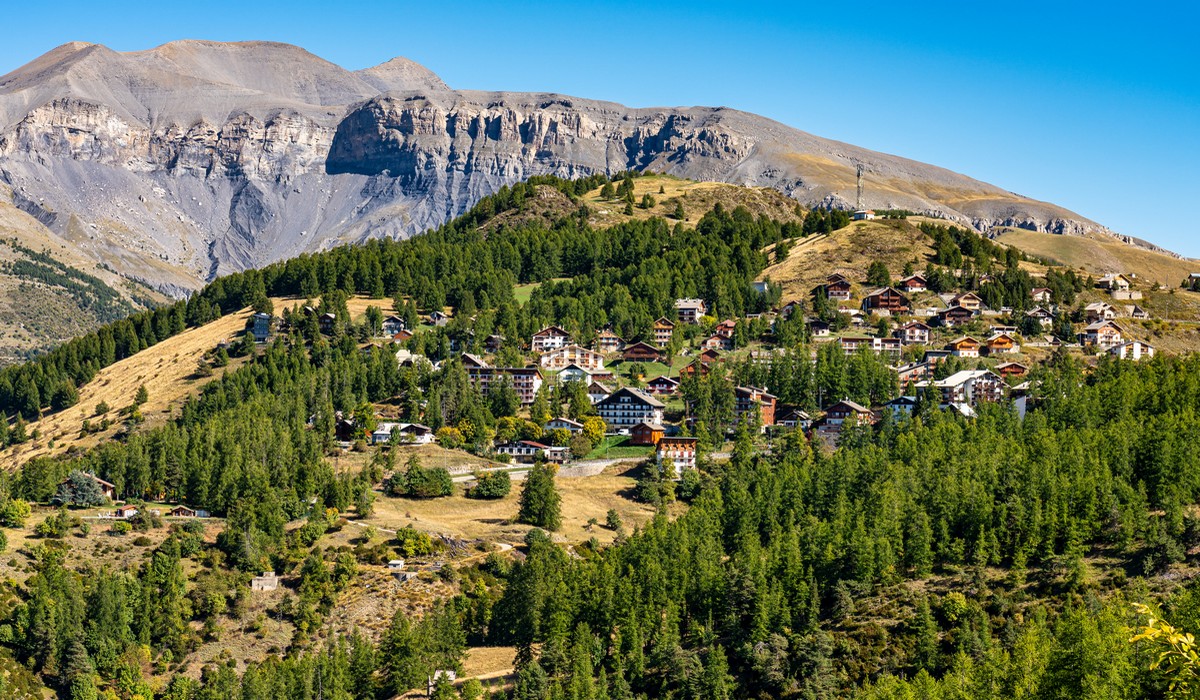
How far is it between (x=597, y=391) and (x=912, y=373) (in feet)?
125

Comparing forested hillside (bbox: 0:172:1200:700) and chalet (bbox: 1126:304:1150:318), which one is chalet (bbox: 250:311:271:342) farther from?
chalet (bbox: 1126:304:1150:318)

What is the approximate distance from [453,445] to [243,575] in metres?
37.5

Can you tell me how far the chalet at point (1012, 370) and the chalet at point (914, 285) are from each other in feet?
122

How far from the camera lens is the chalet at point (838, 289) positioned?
7559 inches

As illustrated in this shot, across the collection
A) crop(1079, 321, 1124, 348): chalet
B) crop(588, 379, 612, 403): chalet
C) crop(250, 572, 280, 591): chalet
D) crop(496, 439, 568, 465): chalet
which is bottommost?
crop(250, 572, 280, 591): chalet

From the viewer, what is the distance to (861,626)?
285ft

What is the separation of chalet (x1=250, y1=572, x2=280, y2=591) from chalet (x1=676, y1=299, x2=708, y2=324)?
297 ft

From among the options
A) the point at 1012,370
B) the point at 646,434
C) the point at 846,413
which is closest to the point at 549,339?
the point at 646,434

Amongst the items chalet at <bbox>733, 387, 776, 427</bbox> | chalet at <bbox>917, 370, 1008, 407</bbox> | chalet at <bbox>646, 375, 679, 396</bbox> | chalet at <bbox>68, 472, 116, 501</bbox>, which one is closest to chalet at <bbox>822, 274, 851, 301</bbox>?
chalet at <bbox>646, 375, 679, 396</bbox>

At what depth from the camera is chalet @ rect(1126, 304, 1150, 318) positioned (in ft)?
606

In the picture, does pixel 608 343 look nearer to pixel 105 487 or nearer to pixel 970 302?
pixel 970 302

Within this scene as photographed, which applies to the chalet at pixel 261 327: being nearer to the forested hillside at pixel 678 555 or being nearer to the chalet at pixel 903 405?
the forested hillside at pixel 678 555

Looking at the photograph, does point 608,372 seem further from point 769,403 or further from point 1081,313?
point 1081,313

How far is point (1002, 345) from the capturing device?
16512 centimetres
